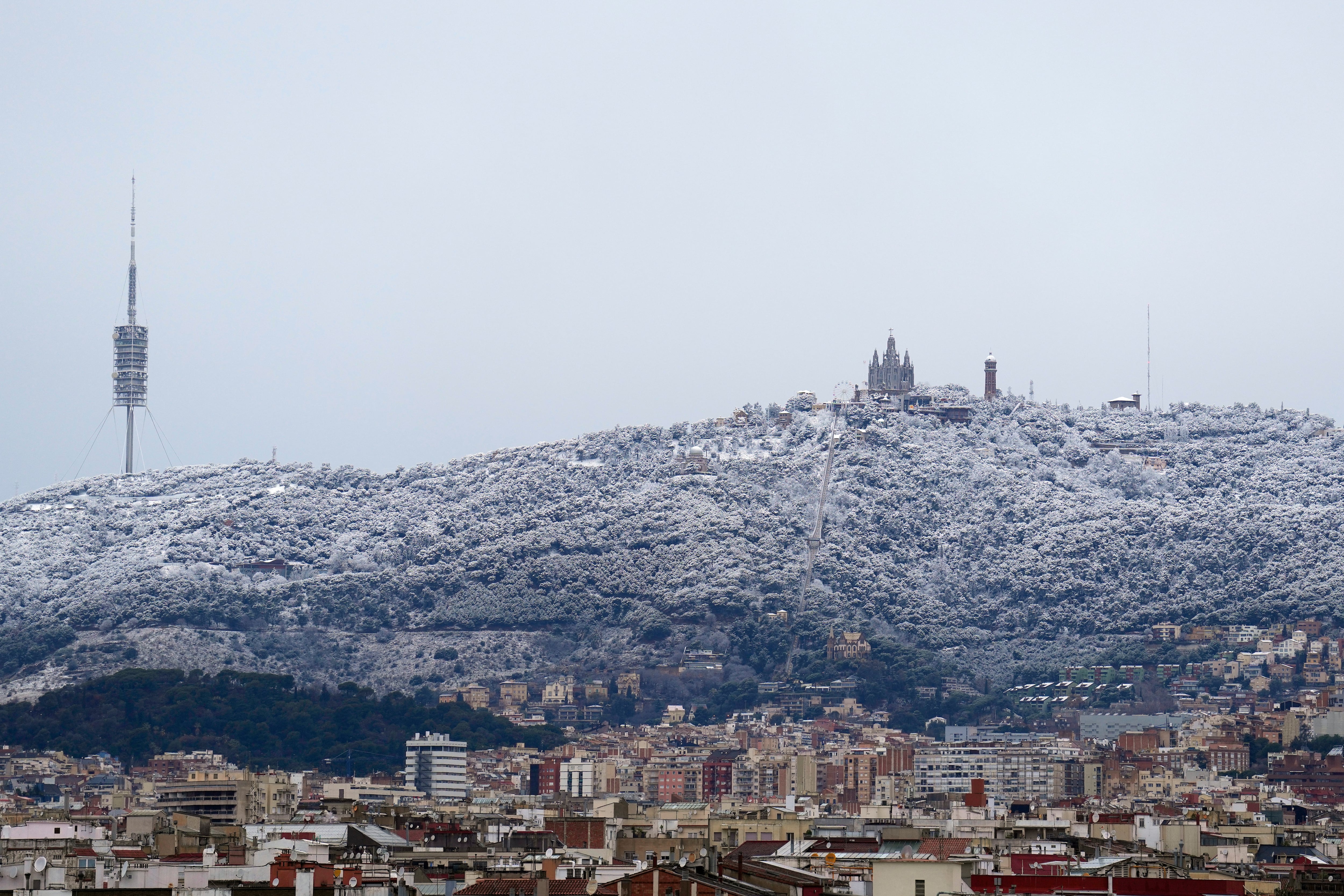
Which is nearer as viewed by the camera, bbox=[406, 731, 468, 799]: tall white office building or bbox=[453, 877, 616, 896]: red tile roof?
bbox=[453, 877, 616, 896]: red tile roof

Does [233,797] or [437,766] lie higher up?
[437,766]

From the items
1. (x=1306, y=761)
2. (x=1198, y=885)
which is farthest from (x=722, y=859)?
(x=1306, y=761)

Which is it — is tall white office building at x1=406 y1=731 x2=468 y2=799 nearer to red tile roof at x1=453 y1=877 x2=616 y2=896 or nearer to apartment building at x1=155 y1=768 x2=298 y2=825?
apartment building at x1=155 y1=768 x2=298 y2=825

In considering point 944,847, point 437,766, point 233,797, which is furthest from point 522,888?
point 437,766

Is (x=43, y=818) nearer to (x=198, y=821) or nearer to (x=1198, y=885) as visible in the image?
(x=198, y=821)

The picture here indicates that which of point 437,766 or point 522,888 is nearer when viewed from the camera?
point 522,888

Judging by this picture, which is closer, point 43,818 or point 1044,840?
point 1044,840

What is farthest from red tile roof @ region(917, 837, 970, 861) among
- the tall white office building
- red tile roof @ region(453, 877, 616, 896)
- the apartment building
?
the tall white office building

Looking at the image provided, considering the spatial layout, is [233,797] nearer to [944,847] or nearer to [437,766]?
[944,847]
